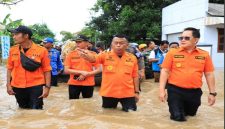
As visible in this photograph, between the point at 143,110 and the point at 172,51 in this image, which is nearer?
the point at 172,51

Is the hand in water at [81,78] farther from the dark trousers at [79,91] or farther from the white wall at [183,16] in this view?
the white wall at [183,16]

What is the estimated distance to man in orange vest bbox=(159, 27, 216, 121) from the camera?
594 cm

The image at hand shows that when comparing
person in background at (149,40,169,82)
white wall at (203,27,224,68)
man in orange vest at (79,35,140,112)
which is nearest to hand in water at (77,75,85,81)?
man in orange vest at (79,35,140,112)

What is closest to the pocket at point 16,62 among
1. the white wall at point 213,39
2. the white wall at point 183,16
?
the white wall at point 213,39

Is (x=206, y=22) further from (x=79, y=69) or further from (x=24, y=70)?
(x=24, y=70)

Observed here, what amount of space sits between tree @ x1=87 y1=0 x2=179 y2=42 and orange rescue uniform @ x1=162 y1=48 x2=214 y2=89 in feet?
64.1

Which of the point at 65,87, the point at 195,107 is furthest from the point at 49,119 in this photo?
the point at 65,87

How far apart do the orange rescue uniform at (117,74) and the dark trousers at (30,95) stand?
112cm

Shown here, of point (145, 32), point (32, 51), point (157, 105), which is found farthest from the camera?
point (145, 32)

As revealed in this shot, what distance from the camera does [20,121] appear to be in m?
5.94

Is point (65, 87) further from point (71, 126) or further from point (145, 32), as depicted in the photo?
point (145, 32)

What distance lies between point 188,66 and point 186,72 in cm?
10

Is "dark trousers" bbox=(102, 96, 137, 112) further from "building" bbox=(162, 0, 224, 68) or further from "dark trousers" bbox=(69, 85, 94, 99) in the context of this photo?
"building" bbox=(162, 0, 224, 68)

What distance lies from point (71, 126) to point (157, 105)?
289 cm
